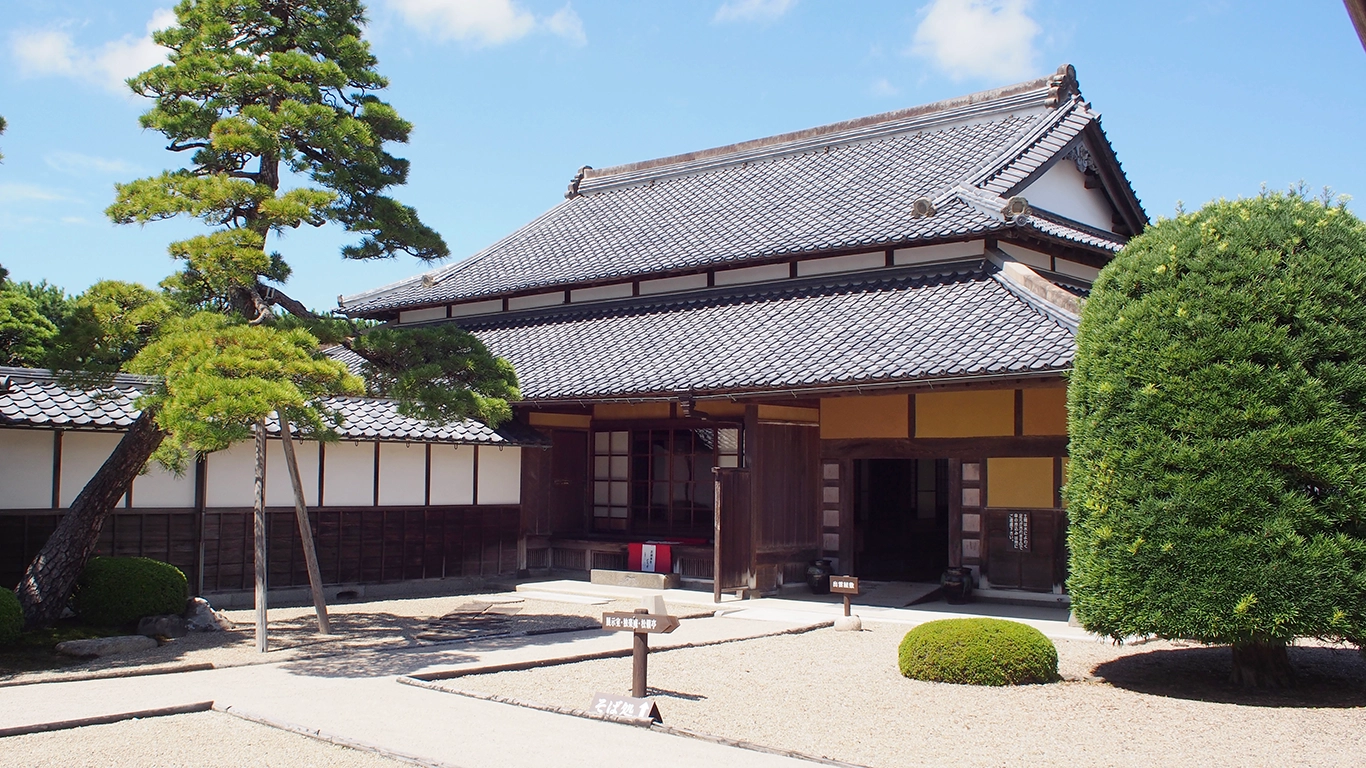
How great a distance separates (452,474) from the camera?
51.0 ft

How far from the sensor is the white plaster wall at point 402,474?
14641 mm

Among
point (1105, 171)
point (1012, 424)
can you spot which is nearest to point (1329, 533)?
point (1012, 424)

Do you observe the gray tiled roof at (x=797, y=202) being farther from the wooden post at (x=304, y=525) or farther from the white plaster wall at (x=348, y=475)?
the wooden post at (x=304, y=525)

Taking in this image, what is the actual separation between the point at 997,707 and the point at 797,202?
37.9 ft

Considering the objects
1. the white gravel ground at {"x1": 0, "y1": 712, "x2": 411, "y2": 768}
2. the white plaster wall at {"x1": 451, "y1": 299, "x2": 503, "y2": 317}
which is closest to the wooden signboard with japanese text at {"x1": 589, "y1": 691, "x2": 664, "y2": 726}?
the white gravel ground at {"x1": 0, "y1": 712, "x2": 411, "y2": 768}

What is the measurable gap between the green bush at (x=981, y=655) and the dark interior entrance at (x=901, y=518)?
7.81 metres

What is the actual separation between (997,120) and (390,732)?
588 inches

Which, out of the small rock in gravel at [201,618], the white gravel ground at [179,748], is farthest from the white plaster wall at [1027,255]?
the white gravel ground at [179,748]

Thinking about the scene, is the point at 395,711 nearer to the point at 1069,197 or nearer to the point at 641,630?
the point at 641,630

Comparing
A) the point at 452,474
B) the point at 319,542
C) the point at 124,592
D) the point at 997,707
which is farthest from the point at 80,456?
the point at 997,707

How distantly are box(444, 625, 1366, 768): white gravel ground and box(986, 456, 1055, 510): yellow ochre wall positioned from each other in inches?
122

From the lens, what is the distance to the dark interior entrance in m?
17.6

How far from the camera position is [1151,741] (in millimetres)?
6500

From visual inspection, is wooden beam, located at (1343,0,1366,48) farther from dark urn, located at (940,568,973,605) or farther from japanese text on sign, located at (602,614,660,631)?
dark urn, located at (940,568,973,605)
